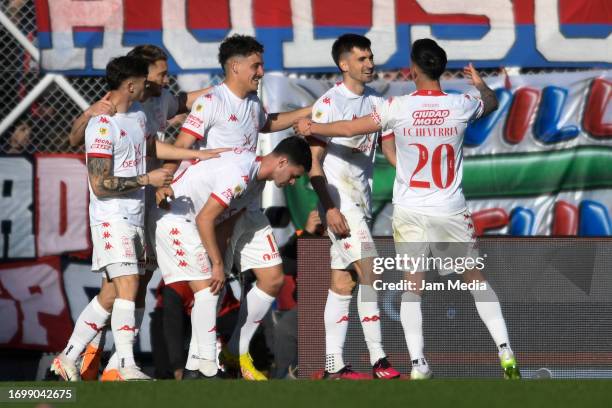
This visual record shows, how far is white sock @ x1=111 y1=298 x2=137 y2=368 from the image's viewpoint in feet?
24.2

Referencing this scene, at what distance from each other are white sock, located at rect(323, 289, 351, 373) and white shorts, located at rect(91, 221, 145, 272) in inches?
48.2

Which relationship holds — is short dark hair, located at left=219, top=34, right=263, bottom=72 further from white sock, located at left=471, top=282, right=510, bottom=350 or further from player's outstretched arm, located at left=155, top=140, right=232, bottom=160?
white sock, located at left=471, top=282, right=510, bottom=350

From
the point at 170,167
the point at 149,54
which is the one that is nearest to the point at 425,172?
the point at 170,167

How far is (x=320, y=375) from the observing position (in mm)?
7520

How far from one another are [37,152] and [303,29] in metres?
2.43

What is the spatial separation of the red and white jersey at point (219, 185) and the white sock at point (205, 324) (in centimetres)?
51

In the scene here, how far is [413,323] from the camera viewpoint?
718 centimetres

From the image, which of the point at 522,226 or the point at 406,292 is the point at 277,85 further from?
the point at 406,292

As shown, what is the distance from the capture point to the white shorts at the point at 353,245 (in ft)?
24.4

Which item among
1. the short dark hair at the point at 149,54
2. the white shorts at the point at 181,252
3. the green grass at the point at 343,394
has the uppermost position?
the short dark hair at the point at 149,54

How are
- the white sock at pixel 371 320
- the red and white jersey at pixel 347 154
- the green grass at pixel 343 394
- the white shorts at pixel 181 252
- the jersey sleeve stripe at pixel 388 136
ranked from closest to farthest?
the green grass at pixel 343 394 < the white sock at pixel 371 320 < the white shorts at pixel 181 252 < the red and white jersey at pixel 347 154 < the jersey sleeve stripe at pixel 388 136

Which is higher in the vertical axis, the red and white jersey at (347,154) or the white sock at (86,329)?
the red and white jersey at (347,154)

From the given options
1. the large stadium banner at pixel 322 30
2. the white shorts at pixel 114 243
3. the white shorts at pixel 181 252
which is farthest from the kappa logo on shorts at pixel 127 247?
the large stadium banner at pixel 322 30

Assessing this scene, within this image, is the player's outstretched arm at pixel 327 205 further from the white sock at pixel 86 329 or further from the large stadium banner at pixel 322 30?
the large stadium banner at pixel 322 30
